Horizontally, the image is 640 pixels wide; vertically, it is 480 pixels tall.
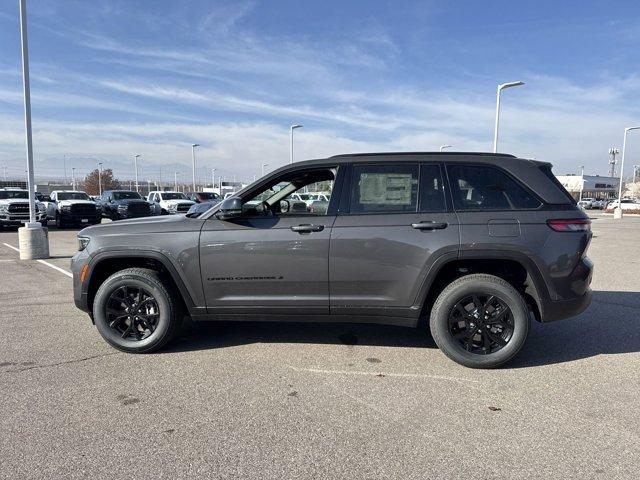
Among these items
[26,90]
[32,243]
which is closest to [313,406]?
[32,243]

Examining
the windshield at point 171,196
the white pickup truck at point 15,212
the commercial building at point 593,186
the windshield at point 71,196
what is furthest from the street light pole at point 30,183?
the commercial building at point 593,186

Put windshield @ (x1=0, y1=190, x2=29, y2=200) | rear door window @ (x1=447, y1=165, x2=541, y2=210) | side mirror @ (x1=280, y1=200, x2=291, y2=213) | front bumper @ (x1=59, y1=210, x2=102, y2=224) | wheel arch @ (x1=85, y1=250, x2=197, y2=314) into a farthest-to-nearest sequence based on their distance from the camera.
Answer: front bumper @ (x1=59, y1=210, x2=102, y2=224) < windshield @ (x1=0, y1=190, x2=29, y2=200) < side mirror @ (x1=280, y1=200, x2=291, y2=213) < wheel arch @ (x1=85, y1=250, x2=197, y2=314) < rear door window @ (x1=447, y1=165, x2=541, y2=210)

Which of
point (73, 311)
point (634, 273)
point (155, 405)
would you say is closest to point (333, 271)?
point (155, 405)

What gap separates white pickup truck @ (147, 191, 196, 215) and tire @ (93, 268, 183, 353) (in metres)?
20.7

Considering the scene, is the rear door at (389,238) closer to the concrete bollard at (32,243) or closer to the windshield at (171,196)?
the concrete bollard at (32,243)

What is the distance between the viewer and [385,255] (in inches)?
168

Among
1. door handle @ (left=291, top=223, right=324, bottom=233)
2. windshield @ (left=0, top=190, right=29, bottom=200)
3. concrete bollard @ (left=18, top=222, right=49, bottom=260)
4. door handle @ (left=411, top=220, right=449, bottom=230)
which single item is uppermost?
windshield @ (left=0, top=190, right=29, bottom=200)

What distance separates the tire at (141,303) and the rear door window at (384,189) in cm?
193

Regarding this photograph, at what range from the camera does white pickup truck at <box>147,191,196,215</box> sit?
83.7ft

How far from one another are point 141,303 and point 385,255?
2.37 m

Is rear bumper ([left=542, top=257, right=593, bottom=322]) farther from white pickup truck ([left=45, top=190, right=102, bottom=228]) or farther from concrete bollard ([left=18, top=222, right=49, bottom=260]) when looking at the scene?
white pickup truck ([left=45, top=190, right=102, bottom=228])

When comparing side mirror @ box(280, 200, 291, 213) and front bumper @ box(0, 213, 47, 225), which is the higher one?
side mirror @ box(280, 200, 291, 213)

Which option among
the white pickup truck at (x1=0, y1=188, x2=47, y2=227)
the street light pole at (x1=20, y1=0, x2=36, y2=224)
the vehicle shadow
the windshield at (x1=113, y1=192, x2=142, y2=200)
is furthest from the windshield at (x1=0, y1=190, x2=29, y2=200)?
the vehicle shadow

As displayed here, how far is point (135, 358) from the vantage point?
457 centimetres
